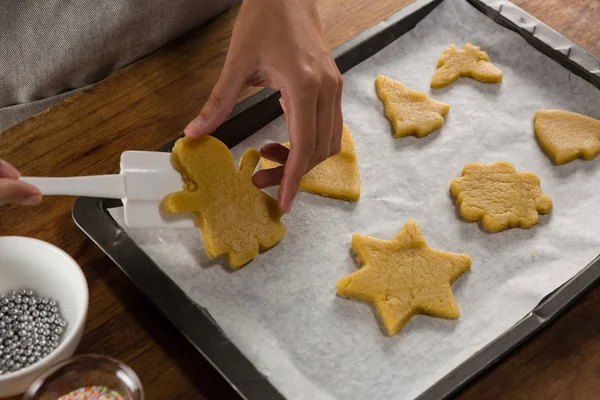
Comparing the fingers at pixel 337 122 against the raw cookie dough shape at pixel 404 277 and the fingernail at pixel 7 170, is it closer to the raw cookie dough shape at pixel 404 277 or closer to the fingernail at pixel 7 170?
the raw cookie dough shape at pixel 404 277

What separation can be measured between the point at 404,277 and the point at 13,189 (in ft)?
2.08

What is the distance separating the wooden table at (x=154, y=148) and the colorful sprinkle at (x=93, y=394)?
9 cm

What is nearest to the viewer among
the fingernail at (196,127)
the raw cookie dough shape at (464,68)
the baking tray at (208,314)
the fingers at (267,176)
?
the baking tray at (208,314)

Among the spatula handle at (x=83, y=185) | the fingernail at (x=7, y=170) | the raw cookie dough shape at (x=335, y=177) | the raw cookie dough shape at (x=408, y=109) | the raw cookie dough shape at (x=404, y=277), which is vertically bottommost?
the raw cookie dough shape at (x=404, y=277)

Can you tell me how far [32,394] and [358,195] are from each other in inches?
26.0

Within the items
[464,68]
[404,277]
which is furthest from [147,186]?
[464,68]

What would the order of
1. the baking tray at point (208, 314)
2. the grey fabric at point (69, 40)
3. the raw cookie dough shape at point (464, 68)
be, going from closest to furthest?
→ the baking tray at point (208, 314)
the grey fabric at point (69, 40)
the raw cookie dough shape at point (464, 68)

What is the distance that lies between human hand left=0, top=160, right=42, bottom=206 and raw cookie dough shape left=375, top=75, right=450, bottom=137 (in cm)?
75

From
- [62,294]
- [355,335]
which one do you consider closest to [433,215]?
[355,335]

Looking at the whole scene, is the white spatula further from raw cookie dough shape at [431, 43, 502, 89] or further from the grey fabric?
raw cookie dough shape at [431, 43, 502, 89]

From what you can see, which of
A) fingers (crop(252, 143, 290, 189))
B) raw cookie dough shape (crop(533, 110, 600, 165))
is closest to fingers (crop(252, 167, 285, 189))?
fingers (crop(252, 143, 290, 189))

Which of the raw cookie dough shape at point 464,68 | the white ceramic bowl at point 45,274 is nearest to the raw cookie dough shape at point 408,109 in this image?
the raw cookie dough shape at point 464,68

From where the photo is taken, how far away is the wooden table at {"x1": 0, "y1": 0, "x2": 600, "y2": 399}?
1.12 metres

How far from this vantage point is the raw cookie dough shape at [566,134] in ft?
4.74
